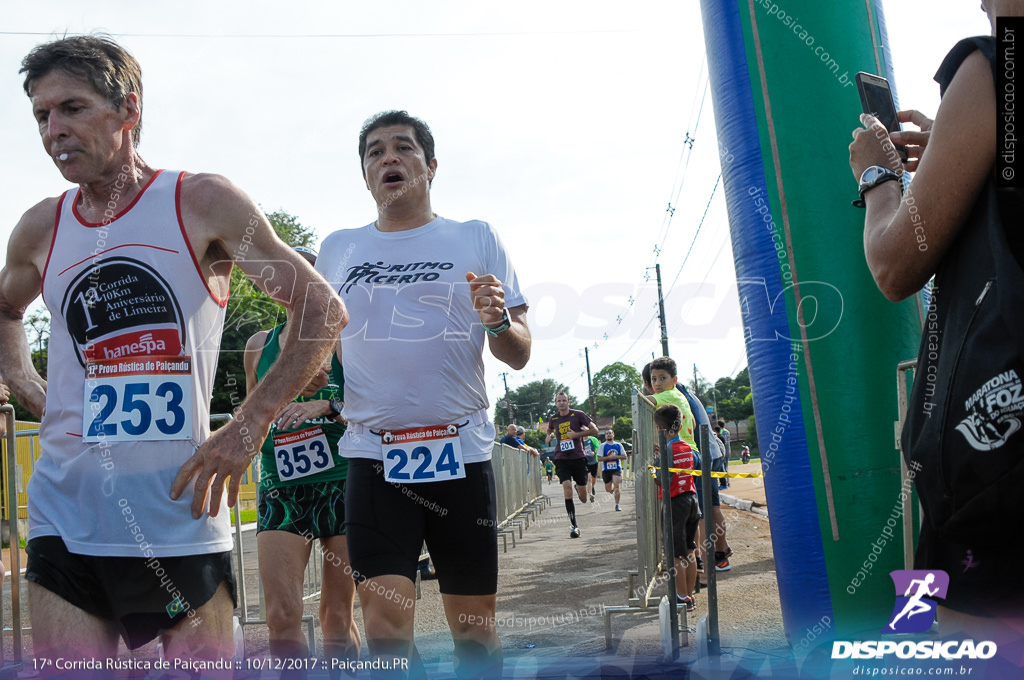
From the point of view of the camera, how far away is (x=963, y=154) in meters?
1.57

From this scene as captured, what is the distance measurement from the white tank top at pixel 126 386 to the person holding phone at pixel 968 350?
5.62 feet

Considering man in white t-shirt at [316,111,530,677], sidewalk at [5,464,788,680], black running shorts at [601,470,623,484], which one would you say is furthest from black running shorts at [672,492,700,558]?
black running shorts at [601,470,623,484]

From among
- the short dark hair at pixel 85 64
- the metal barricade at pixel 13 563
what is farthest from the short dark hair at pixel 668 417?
the short dark hair at pixel 85 64

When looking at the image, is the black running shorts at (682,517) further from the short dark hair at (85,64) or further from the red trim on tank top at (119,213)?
the short dark hair at (85,64)

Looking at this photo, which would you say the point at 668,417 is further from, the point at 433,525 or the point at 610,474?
the point at 610,474

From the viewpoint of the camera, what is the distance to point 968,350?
1500mm

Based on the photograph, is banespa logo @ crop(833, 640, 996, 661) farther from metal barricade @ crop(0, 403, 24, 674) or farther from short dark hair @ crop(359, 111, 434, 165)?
metal barricade @ crop(0, 403, 24, 674)

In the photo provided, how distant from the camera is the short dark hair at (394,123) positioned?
3561 millimetres

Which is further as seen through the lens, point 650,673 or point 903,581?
point 650,673

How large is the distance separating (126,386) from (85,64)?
86cm

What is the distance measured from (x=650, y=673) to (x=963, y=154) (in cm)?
339

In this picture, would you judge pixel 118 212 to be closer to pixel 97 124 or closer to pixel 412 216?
pixel 97 124

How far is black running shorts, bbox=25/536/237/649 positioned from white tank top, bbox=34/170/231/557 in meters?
0.03

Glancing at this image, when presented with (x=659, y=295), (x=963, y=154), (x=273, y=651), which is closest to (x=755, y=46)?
(x=963, y=154)
